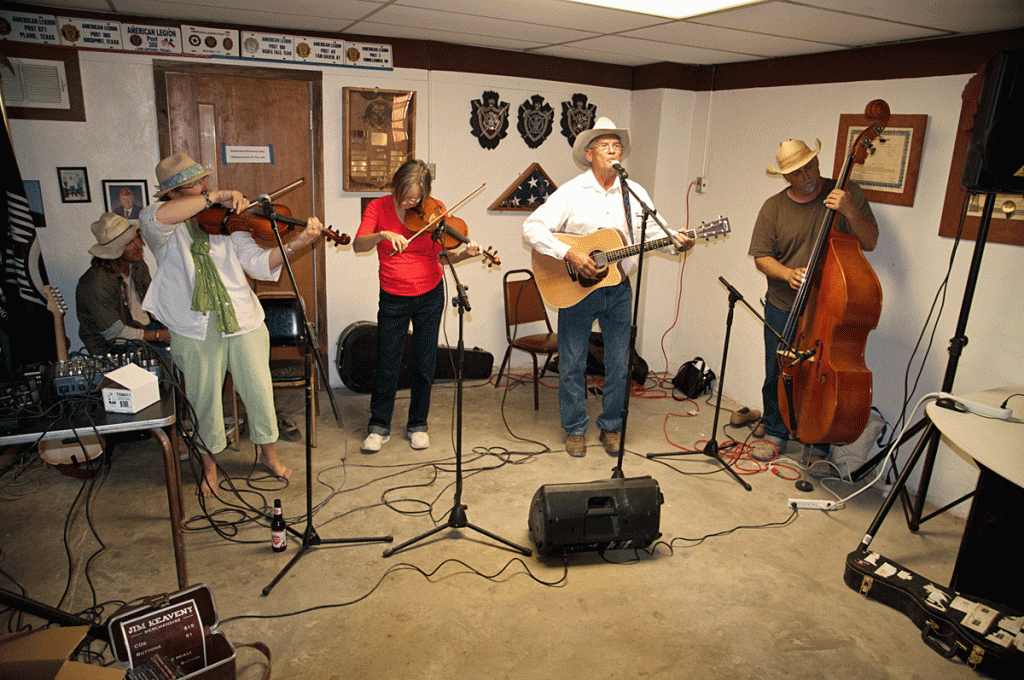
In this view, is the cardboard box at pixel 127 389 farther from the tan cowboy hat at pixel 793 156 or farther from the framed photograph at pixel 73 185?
the tan cowboy hat at pixel 793 156

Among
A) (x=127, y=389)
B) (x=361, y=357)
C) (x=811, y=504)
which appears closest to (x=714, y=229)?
(x=811, y=504)

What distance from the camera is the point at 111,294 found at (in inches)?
147

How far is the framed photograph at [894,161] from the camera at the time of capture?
12.0 ft

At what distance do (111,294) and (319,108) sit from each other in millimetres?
1770

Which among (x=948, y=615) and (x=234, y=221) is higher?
(x=234, y=221)

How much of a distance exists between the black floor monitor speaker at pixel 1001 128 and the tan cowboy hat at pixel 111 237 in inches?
158

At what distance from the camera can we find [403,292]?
12.3 ft

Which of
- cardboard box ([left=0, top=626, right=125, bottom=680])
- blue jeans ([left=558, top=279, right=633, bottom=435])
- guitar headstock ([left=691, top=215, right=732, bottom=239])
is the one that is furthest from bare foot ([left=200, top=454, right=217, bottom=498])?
guitar headstock ([left=691, top=215, right=732, bottom=239])

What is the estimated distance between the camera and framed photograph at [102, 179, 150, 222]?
13.9 feet

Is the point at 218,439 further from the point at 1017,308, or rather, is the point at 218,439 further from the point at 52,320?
the point at 1017,308

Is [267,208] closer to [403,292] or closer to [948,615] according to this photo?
[403,292]

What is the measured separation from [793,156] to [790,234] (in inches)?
16.7

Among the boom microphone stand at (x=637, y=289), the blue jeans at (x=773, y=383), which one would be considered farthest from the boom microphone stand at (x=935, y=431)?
the boom microphone stand at (x=637, y=289)

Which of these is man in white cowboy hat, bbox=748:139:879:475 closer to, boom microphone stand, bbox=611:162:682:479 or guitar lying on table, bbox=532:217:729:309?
guitar lying on table, bbox=532:217:729:309
